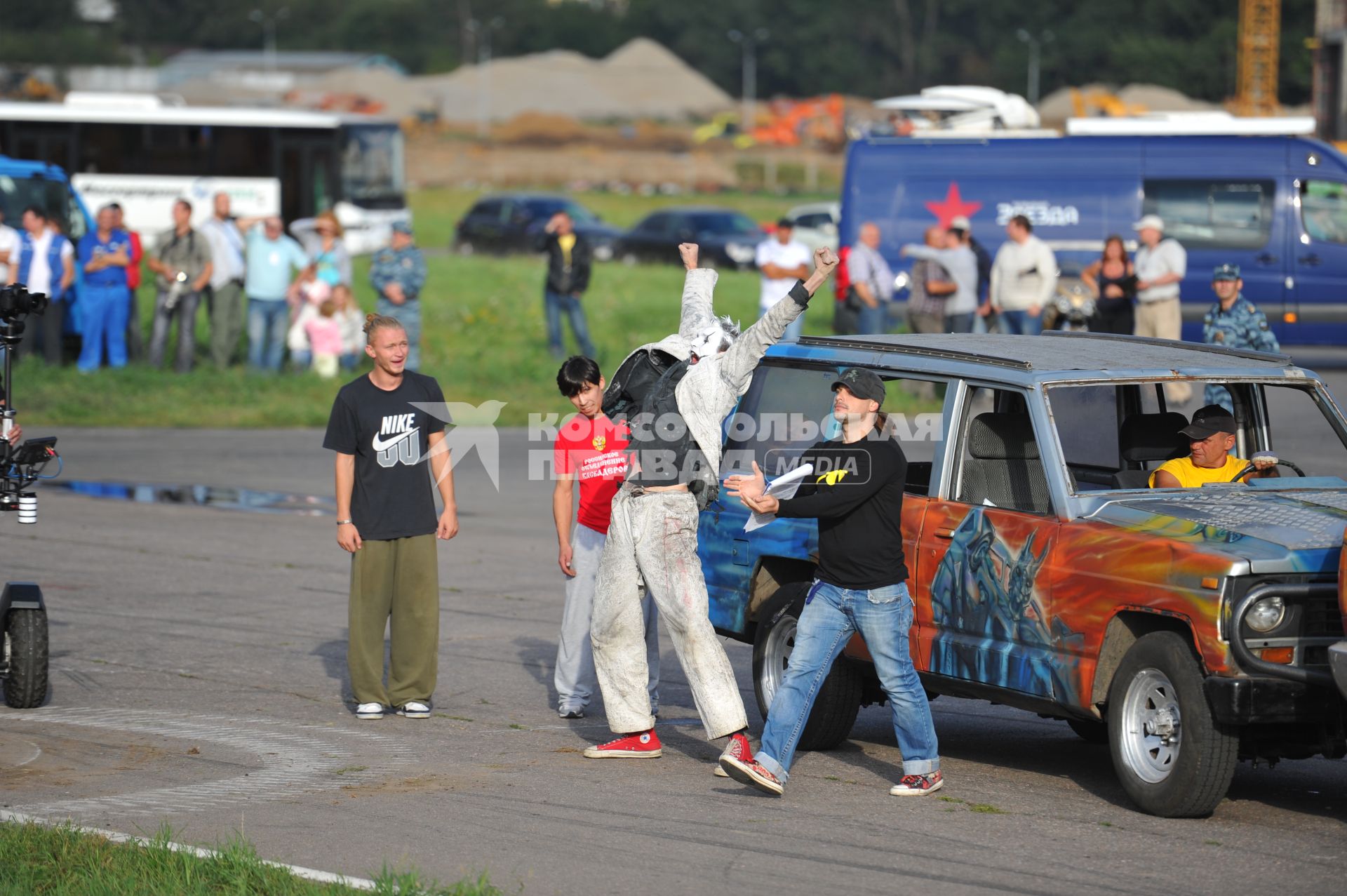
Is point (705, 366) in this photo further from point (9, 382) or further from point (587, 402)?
point (9, 382)

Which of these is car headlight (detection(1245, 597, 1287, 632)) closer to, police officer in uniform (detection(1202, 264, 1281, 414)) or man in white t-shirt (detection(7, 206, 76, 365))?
police officer in uniform (detection(1202, 264, 1281, 414))

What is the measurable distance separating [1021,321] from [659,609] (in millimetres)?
12477

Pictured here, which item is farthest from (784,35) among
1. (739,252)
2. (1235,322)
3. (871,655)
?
(871,655)

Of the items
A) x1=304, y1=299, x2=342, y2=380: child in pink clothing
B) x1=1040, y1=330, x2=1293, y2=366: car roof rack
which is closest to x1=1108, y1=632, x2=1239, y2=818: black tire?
x1=1040, y1=330, x2=1293, y2=366: car roof rack

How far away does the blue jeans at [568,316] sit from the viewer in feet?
72.4

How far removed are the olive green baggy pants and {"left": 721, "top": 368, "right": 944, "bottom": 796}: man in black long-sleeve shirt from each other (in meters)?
2.13

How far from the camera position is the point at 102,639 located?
10.0 m

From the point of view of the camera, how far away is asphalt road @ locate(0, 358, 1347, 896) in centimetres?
601

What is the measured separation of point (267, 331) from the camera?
21.0 meters

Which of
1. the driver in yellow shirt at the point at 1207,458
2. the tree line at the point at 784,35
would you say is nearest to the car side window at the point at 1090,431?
the driver in yellow shirt at the point at 1207,458

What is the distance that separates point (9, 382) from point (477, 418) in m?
12.3

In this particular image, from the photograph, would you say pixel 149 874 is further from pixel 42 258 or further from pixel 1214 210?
pixel 1214 210

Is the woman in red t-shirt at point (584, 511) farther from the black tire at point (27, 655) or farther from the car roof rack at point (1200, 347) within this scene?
the black tire at point (27, 655)

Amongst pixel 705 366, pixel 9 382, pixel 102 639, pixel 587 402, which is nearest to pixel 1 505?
pixel 9 382
